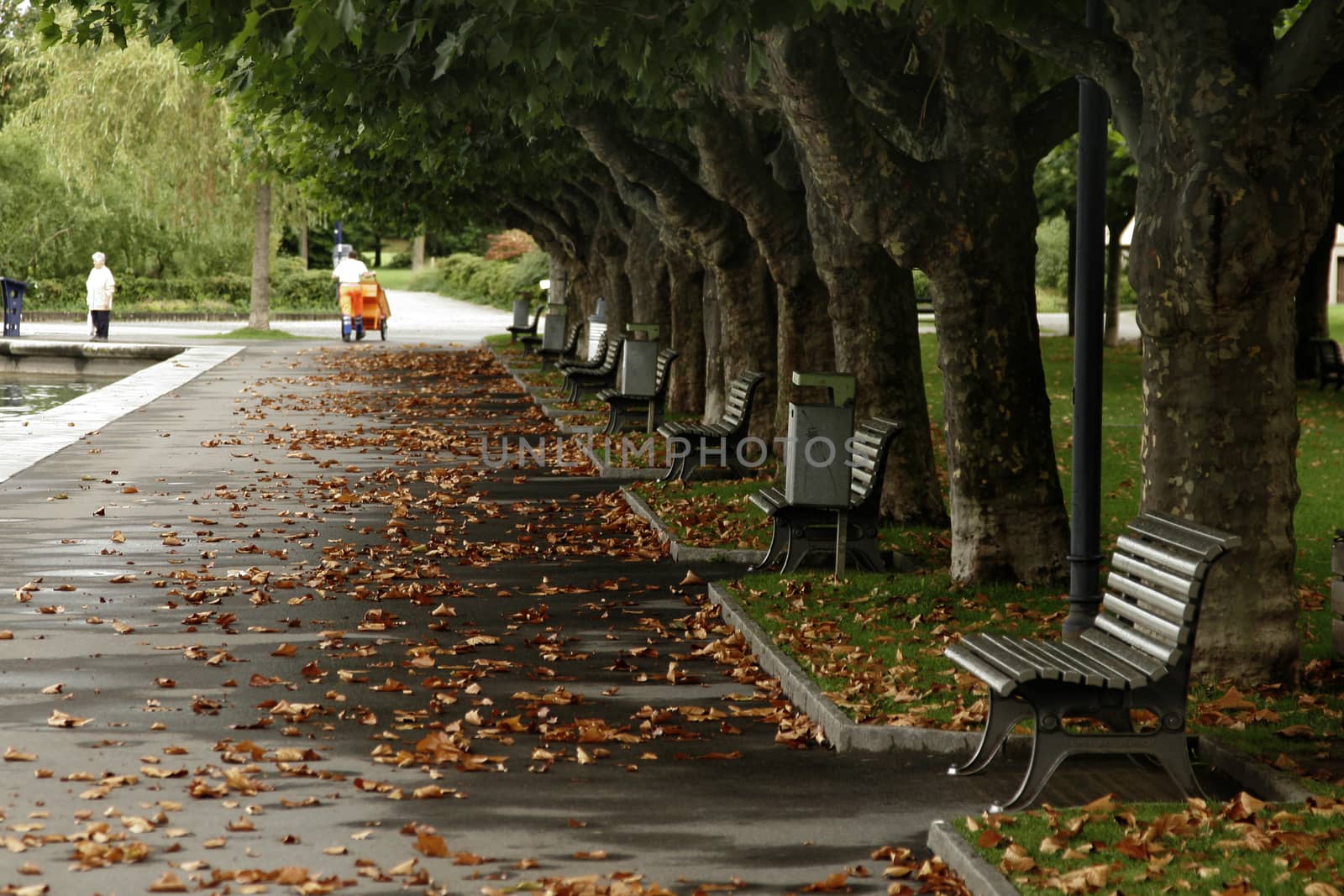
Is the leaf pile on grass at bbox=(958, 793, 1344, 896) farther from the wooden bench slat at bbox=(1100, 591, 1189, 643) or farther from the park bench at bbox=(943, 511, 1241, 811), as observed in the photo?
the wooden bench slat at bbox=(1100, 591, 1189, 643)

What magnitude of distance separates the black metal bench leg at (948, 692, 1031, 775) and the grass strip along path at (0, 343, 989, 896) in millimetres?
104

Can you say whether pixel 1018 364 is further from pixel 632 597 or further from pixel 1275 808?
pixel 1275 808

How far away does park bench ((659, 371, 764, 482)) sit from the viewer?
17.2m

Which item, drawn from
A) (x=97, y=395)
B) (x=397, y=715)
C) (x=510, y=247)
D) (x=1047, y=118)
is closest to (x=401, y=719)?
(x=397, y=715)

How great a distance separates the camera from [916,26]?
1272cm

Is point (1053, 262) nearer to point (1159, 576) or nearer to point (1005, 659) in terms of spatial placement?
point (1159, 576)

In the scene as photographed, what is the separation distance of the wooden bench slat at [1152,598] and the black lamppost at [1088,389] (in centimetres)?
145

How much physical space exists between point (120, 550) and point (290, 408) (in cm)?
1352

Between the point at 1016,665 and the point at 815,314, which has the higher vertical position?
the point at 815,314

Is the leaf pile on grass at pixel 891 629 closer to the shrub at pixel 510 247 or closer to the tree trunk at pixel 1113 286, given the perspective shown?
the tree trunk at pixel 1113 286

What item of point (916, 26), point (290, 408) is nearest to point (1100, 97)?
point (916, 26)

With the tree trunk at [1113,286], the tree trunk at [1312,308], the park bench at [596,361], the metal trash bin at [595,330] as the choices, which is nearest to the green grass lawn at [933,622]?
the park bench at [596,361]

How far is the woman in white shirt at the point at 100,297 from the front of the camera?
4231 centimetres

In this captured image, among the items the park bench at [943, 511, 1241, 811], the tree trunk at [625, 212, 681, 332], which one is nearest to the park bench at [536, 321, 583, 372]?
the tree trunk at [625, 212, 681, 332]
